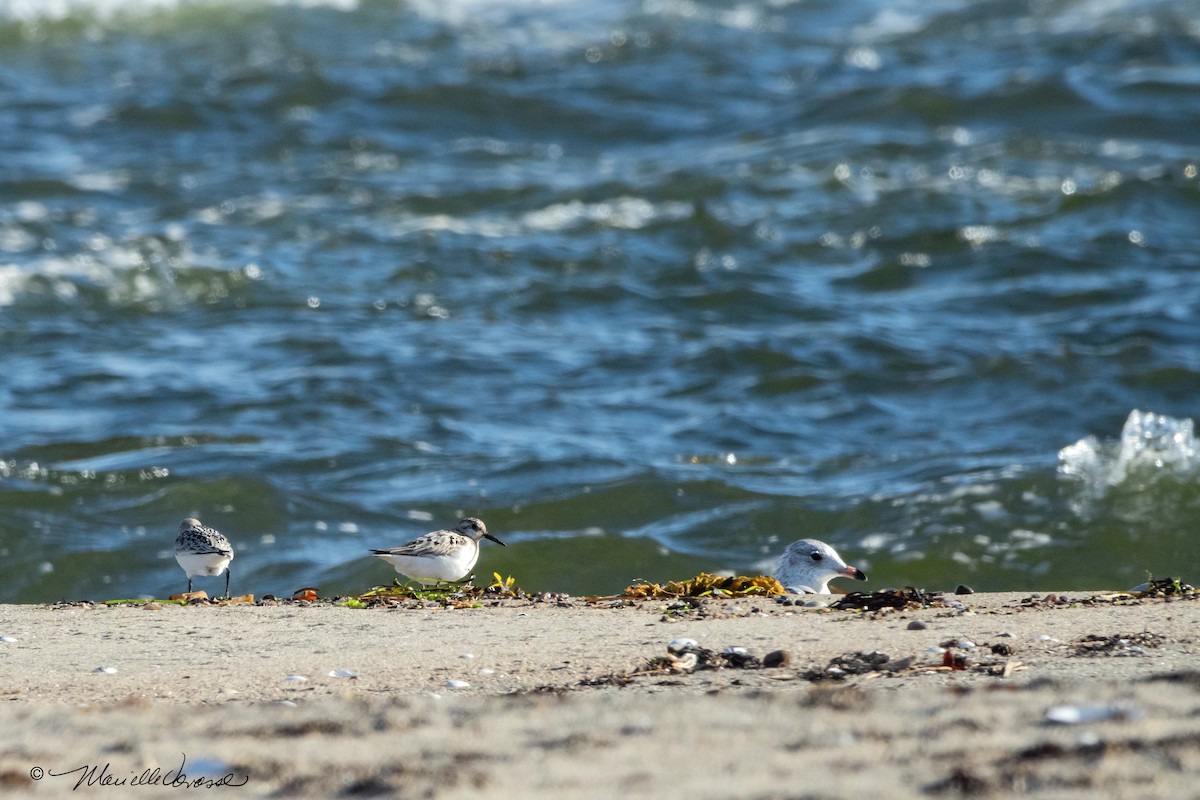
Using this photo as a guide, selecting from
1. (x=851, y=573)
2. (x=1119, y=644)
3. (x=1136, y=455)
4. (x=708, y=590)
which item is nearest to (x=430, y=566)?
(x=708, y=590)

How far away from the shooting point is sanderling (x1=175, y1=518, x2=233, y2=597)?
20.6ft

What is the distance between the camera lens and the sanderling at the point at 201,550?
20.6 feet

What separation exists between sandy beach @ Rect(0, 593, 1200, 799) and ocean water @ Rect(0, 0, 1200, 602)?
2590mm

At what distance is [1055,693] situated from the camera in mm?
3641

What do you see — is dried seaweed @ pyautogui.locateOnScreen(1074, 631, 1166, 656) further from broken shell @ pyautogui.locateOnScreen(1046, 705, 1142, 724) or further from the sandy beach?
broken shell @ pyautogui.locateOnScreen(1046, 705, 1142, 724)

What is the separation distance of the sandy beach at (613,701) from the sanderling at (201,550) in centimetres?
69

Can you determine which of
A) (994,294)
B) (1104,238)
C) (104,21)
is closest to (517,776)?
(994,294)

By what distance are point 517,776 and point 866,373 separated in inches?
317

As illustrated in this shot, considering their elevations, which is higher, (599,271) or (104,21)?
(104,21)

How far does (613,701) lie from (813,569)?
254 cm

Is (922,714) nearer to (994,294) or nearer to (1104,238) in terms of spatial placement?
(994,294)

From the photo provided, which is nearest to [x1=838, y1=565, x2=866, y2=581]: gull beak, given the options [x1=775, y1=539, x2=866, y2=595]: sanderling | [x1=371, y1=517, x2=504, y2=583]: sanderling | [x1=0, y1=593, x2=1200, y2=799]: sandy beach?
[x1=775, y1=539, x2=866, y2=595]: sanderling

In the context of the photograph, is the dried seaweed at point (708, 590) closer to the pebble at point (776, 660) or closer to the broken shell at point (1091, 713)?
the pebble at point (776, 660)

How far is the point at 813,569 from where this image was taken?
20.4ft
